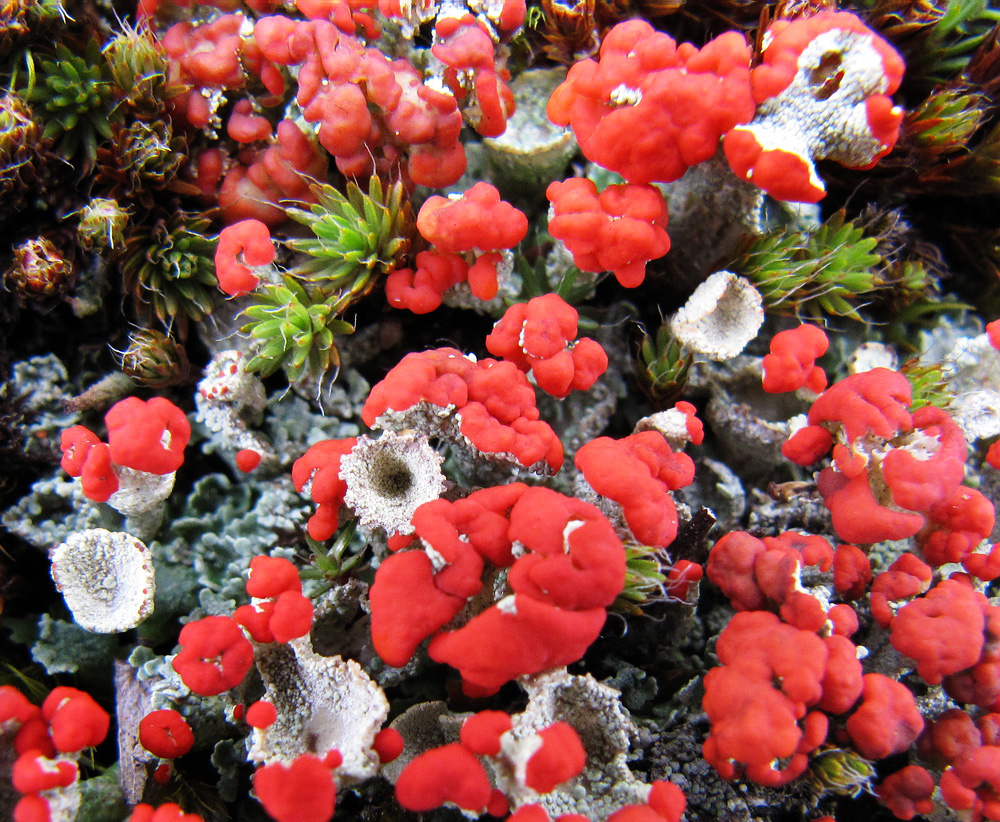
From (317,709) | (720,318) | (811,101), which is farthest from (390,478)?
(811,101)

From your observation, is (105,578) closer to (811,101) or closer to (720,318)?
(720,318)

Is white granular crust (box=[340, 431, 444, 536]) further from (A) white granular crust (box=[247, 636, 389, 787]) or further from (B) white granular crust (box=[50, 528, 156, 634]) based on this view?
(B) white granular crust (box=[50, 528, 156, 634])

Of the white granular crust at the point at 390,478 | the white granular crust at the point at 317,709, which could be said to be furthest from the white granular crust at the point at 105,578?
the white granular crust at the point at 390,478

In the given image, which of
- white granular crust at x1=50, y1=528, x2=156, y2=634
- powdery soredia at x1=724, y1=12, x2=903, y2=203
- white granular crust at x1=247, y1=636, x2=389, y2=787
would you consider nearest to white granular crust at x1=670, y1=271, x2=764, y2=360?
powdery soredia at x1=724, y1=12, x2=903, y2=203

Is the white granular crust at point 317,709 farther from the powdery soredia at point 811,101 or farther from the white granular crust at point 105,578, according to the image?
the powdery soredia at point 811,101

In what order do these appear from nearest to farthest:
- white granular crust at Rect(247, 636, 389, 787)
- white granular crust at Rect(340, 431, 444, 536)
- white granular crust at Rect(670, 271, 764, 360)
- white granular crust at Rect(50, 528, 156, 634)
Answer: white granular crust at Rect(247, 636, 389, 787)
white granular crust at Rect(340, 431, 444, 536)
white granular crust at Rect(50, 528, 156, 634)
white granular crust at Rect(670, 271, 764, 360)

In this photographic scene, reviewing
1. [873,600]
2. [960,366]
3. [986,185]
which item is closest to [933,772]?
[873,600]

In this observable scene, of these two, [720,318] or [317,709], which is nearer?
[317,709]

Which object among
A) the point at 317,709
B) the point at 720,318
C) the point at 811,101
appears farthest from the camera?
the point at 720,318

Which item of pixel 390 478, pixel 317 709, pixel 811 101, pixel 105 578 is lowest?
pixel 317 709
